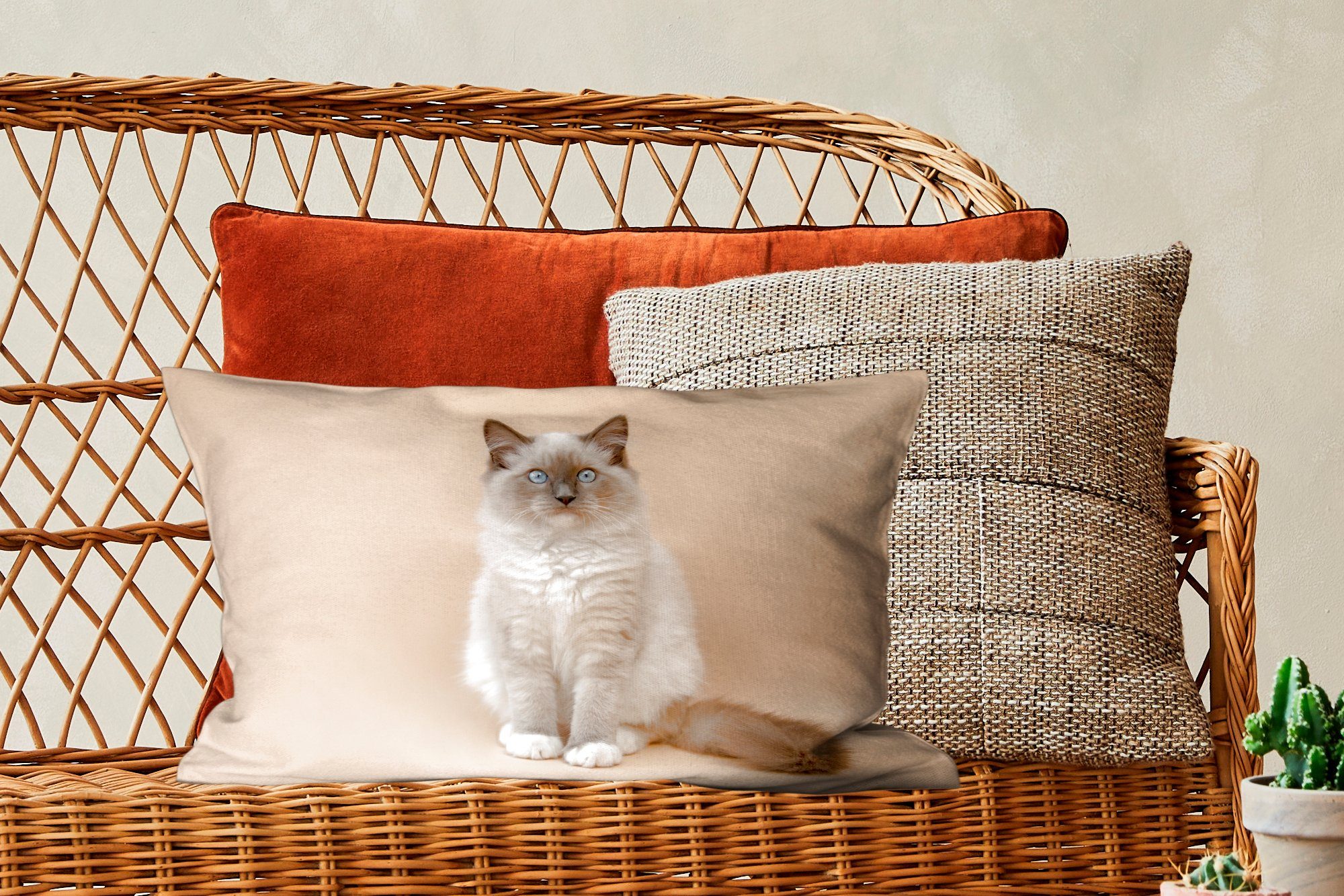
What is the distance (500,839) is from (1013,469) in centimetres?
49

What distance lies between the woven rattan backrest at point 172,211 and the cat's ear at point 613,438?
0.66 metres

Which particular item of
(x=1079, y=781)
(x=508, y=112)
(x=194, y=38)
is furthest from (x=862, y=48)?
(x=1079, y=781)

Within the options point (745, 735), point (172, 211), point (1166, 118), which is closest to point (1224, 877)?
point (745, 735)

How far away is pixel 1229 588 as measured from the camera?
103 cm

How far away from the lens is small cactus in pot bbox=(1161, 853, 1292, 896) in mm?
640

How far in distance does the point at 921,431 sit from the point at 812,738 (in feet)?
0.90

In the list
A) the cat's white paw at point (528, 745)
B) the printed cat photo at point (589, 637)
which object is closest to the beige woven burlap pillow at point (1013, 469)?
the printed cat photo at point (589, 637)

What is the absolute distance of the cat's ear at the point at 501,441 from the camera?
2.90 ft

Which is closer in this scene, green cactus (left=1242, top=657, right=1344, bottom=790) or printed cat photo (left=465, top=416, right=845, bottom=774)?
green cactus (left=1242, top=657, right=1344, bottom=790)

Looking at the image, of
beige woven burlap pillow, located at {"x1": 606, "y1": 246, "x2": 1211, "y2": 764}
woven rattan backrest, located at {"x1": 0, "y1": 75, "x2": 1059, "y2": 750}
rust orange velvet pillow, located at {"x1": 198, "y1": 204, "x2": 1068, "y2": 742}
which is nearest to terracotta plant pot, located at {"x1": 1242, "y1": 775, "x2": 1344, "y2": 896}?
beige woven burlap pillow, located at {"x1": 606, "y1": 246, "x2": 1211, "y2": 764}

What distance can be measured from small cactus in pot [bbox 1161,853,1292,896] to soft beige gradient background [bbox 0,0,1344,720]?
1.42 m

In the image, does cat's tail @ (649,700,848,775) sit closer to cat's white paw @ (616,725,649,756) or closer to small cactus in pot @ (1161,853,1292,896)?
cat's white paw @ (616,725,649,756)

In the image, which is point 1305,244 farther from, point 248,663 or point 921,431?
point 248,663

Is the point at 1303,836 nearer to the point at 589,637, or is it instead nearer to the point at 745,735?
the point at 745,735
